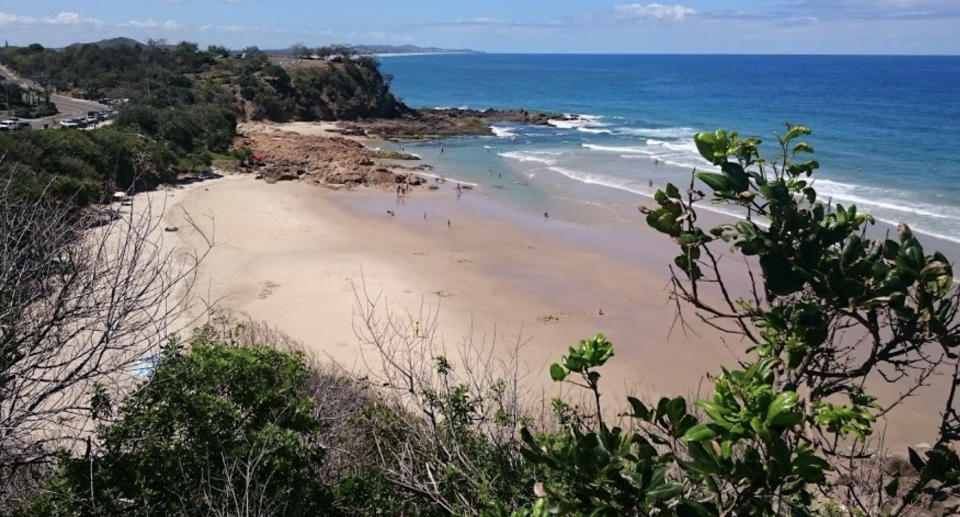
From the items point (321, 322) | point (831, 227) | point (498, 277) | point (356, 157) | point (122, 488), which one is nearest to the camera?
point (831, 227)

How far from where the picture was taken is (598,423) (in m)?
6.23

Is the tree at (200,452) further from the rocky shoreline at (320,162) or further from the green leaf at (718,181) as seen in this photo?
the rocky shoreline at (320,162)

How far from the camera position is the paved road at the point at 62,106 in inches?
1775

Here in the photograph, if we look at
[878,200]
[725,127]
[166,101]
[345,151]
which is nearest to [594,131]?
[725,127]

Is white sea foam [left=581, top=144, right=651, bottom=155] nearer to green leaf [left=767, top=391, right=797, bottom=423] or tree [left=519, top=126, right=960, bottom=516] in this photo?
tree [left=519, top=126, right=960, bottom=516]

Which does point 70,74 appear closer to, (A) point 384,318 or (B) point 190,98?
(B) point 190,98

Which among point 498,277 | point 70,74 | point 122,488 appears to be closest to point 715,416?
point 122,488

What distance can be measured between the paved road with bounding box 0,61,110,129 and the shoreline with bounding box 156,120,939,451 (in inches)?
756

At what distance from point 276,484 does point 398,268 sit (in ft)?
55.8

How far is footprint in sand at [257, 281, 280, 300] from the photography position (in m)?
19.6

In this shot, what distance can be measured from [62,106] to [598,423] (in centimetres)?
6184

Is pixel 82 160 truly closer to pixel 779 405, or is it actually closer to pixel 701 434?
pixel 701 434

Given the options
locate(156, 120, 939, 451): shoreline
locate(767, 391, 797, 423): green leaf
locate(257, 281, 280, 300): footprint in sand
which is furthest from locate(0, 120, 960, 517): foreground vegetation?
locate(257, 281, 280, 300): footprint in sand

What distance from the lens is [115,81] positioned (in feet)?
210
